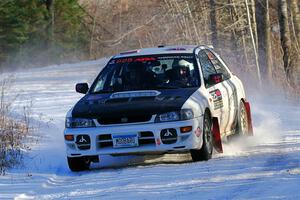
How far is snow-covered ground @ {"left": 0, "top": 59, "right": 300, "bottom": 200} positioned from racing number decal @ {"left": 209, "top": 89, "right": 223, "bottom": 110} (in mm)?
652

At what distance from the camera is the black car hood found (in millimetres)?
9523

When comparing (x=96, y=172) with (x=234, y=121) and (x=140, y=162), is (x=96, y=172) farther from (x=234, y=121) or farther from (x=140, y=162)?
(x=234, y=121)

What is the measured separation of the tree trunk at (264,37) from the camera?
26.1 m

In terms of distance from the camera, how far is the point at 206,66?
11305 mm

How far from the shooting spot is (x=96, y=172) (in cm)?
981

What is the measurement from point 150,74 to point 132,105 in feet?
4.11

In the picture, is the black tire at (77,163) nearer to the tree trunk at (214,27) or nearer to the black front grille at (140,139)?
the black front grille at (140,139)

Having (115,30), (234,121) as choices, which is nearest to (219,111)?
(234,121)

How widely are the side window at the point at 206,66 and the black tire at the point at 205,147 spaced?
922 millimetres

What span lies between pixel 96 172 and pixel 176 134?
1.16 meters

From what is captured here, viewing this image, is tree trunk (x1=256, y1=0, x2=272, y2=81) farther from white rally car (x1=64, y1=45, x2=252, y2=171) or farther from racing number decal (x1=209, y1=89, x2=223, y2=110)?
racing number decal (x1=209, y1=89, x2=223, y2=110)

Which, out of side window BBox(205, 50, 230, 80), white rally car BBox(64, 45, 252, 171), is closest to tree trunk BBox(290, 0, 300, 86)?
side window BBox(205, 50, 230, 80)

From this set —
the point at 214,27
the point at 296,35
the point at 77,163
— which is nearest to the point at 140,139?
the point at 77,163

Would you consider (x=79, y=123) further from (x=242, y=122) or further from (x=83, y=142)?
(x=242, y=122)
